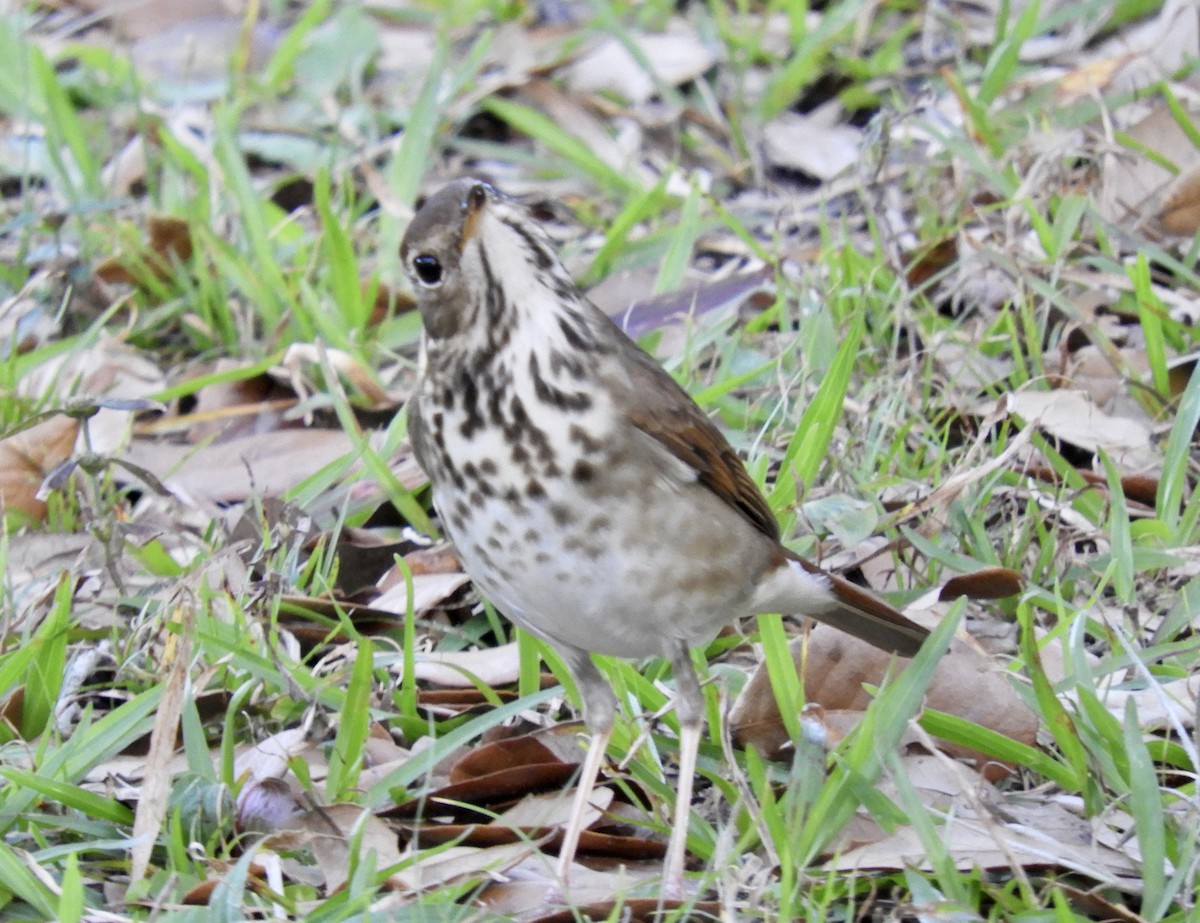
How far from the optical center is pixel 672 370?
18.7ft

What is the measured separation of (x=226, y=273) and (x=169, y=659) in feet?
7.82

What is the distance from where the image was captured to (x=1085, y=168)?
6.38 m

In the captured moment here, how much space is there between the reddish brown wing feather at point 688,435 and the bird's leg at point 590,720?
500 millimetres

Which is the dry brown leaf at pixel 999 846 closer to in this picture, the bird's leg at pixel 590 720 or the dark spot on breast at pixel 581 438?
the bird's leg at pixel 590 720

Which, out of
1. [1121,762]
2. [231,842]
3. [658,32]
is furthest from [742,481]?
[658,32]

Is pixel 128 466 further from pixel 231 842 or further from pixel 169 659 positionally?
pixel 231 842

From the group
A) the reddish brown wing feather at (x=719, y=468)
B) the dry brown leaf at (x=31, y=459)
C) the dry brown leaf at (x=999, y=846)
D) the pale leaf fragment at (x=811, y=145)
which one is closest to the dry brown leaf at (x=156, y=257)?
the dry brown leaf at (x=31, y=459)

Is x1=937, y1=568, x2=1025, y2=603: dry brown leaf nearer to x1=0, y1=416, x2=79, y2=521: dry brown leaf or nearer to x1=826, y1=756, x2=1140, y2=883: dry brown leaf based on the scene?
x1=826, y1=756, x2=1140, y2=883: dry brown leaf

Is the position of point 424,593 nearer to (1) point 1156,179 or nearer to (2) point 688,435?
(2) point 688,435

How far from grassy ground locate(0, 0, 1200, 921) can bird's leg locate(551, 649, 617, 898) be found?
0.11 metres

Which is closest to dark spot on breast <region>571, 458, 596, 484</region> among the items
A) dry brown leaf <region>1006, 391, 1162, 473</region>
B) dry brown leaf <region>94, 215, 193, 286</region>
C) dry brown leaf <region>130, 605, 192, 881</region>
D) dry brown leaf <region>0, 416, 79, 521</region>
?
dry brown leaf <region>130, 605, 192, 881</region>


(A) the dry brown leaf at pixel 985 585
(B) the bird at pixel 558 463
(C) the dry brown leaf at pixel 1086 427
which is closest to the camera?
(B) the bird at pixel 558 463

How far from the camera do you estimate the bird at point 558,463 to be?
12.2ft

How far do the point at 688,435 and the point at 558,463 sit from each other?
0.42 meters
